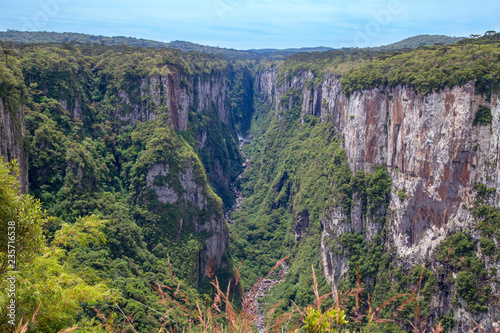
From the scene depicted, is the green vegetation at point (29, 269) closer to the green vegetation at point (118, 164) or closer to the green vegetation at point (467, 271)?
the green vegetation at point (118, 164)

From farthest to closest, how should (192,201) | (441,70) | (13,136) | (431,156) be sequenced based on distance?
(192,201), (431,156), (441,70), (13,136)

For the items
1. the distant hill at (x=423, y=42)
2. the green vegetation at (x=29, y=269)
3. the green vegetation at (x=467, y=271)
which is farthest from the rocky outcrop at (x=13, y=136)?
the distant hill at (x=423, y=42)

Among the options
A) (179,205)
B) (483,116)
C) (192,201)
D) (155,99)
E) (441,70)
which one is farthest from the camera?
(155,99)

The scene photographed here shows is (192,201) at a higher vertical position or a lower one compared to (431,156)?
lower

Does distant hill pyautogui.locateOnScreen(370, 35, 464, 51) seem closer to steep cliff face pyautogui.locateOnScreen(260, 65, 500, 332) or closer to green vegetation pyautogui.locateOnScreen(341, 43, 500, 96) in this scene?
green vegetation pyautogui.locateOnScreen(341, 43, 500, 96)

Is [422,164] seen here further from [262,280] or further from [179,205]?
[179,205]

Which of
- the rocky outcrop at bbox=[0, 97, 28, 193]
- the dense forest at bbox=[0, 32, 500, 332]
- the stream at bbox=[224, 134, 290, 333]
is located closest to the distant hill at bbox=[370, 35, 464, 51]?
the stream at bbox=[224, 134, 290, 333]

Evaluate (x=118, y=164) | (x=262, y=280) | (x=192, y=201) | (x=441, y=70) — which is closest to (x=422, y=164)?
(x=441, y=70)
